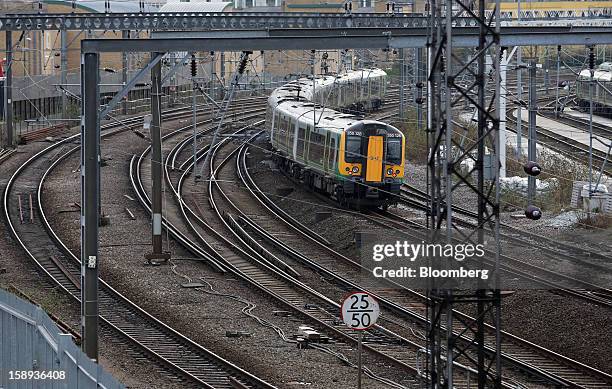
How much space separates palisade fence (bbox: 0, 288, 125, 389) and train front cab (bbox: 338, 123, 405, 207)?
1490 centimetres

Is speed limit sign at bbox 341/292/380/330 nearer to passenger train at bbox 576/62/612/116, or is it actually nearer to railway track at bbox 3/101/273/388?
railway track at bbox 3/101/273/388

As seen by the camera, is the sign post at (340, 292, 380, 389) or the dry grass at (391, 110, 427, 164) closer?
the sign post at (340, 292, 380, 389)

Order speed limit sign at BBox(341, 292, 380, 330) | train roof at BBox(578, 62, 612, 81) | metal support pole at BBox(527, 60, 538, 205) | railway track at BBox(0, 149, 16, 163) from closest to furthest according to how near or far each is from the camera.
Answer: speed limit sign at BBox(341, 292, 380, 330), metal support pole at BBox(527, 60, 538, 205), railway track at BBox(0, 149, 16, 163), train roof at BBox(578, 62, 612, 81)

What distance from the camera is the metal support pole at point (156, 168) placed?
21.7 meters

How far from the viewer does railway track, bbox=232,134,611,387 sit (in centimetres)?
1529

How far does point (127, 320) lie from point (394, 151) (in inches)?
423

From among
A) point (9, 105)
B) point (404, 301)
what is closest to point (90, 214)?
point (404, 301)

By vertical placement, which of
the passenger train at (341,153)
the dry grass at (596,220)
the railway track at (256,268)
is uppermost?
the passenger train at (341,153)

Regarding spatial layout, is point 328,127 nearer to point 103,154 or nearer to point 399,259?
point 399,259

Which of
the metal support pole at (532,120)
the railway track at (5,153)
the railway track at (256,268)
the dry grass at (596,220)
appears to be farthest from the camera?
the railway track at (5,153)

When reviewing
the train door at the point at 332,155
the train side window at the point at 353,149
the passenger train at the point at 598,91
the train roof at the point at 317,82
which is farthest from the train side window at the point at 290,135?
the passenger train at the point at 598,91

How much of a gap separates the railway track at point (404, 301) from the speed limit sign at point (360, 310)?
2.85 metres

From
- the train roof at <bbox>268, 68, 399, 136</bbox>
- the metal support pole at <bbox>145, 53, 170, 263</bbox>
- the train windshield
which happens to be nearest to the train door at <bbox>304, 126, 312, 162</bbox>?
the train roof at <bbox>268, 68, 399, 136</bbox>

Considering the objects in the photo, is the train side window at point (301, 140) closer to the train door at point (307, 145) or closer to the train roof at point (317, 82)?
the train door at point (307, 145)
